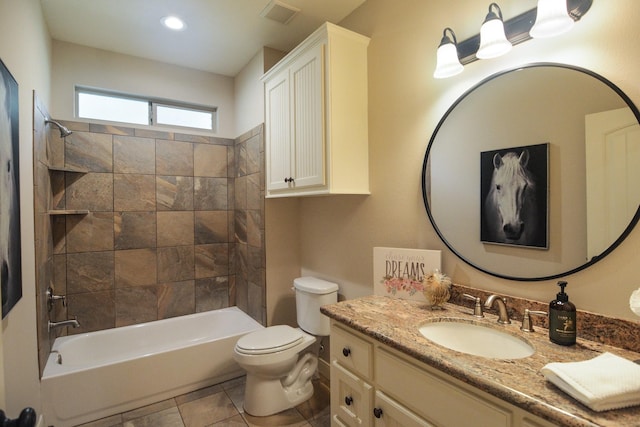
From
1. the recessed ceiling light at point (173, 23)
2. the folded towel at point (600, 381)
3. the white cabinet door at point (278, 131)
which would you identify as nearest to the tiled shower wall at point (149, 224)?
the white cabinet door at point (278, 131)

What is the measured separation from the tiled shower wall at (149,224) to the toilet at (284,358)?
22.8 inches

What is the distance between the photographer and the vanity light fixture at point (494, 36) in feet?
4.13

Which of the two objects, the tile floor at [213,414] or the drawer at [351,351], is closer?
the drawer at [351,351]

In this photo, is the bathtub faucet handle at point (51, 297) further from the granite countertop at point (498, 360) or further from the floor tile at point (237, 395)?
the granite countertop at point (498, 360)

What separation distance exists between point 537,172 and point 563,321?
1.85 ft

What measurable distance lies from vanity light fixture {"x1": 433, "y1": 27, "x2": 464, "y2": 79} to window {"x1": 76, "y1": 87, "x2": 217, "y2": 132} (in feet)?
8.13

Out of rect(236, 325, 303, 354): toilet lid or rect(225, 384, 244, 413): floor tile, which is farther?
rect(225, 384, 244, 413): floor tile

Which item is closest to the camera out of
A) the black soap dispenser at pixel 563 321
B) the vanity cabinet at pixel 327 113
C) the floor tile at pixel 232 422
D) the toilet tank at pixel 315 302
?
the black soap dispenser at pixel 563 321

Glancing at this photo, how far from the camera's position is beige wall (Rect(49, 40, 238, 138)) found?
2.58 m

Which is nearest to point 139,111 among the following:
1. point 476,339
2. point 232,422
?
point 232,422

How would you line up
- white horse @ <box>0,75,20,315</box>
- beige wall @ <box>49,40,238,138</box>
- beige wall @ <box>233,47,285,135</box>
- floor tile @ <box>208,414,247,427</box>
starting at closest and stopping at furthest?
1. white horse @ <box>0,75,20,315</box>
2. floor tile @ <box>208,414,247,427</box>
3. beige wall @ <box>49,40,238,138</box>
4. beige wall @ <box>233,47,285,135</box>

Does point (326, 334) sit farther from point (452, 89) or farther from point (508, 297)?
point (452, 89)

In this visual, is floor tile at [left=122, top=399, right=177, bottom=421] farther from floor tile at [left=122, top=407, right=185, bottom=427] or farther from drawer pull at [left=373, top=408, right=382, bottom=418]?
drawer pull at [left=373, top=408, right=382, bottom=418]

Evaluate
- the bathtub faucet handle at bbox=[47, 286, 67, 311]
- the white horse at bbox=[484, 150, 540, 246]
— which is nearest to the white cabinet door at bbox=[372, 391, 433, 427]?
the white horse at bbox=[484, 150, 540, 246]
